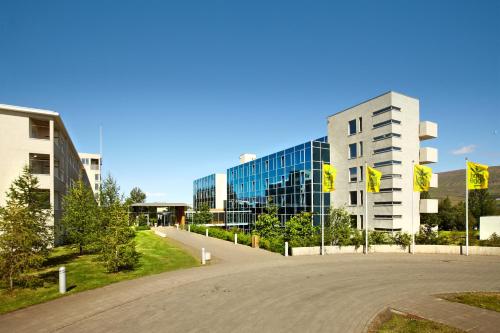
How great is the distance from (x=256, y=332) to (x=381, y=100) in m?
31.8

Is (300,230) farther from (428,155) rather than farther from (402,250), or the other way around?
(428,155)

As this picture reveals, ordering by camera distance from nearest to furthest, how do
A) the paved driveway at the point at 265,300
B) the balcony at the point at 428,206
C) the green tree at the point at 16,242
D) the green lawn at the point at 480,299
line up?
the paved driveway at the point at 265,300 < the green lawn at the point at 480,299 < the green tree at the point at 16,242 < the balcony at the point at 428,206

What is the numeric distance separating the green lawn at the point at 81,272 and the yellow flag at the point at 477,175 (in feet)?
76.8

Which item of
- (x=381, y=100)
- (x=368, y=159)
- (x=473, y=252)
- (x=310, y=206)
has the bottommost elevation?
(x=473, y=252)

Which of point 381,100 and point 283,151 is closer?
point 381,100

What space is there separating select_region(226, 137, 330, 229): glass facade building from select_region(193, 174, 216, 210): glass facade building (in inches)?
609

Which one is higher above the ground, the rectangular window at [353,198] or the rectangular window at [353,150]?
the rectangular window at [353,150]

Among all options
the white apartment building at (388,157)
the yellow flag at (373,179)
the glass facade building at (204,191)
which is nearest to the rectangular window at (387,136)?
the white apartment building at (388,157)

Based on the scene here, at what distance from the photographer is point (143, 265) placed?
2089 cm

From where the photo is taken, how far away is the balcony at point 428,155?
35.3m

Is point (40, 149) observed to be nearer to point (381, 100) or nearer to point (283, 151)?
point (283, 151)

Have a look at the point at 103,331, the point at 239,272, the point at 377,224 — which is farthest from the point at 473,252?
the point at 103,331

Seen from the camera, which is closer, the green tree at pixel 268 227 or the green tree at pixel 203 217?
the green tree at pixel 268 227

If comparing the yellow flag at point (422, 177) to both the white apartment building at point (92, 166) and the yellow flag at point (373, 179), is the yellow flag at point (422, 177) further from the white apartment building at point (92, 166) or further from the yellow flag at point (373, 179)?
the white apartment building at point (92, 166)
